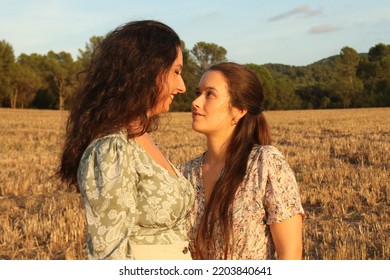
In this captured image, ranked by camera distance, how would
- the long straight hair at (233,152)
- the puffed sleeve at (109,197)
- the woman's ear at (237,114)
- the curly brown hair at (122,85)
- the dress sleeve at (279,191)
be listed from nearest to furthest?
the puffed sleeve at (109,197)
the curly brown hair at (122,85)
the dress sleeve at (279,191)
the long straight hair at (233,152)
the woman's ear at (237,114)

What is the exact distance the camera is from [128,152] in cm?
218

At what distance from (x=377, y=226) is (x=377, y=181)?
2.72m

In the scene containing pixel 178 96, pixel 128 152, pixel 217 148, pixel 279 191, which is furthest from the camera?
pixel 178 96

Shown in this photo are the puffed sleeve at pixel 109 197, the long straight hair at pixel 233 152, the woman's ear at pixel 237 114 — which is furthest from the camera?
the woman's ear at pixel 237 114

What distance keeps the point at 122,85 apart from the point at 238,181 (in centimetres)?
92

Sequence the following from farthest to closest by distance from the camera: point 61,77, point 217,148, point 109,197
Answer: point 61,77, point 217,148, point 109,197

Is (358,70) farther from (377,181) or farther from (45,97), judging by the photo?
(377,181)

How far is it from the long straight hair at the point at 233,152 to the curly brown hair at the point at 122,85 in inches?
28.9

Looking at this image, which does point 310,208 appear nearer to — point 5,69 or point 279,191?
point 279,191

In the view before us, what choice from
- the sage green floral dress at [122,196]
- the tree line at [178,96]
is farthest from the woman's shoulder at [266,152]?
the tree line at [178,96]

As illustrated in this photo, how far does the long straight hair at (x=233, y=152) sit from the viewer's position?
2.91m

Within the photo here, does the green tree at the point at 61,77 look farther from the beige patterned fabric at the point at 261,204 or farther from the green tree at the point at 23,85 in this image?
the beige patterned fabric at the point at 261,204

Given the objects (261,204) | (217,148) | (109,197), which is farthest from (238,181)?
(109,197)

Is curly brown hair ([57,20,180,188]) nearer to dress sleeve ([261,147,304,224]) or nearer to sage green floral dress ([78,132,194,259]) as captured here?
sage green floral dress ([78,132,194,259])
